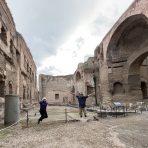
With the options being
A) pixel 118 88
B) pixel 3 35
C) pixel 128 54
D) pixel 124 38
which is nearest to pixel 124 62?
pixel 128 54

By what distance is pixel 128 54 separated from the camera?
2248 centimetres

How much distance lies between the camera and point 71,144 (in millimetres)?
5410

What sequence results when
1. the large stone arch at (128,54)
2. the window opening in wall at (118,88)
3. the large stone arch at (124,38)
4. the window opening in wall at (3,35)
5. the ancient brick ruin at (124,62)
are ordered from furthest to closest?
1. the window opening in wall at (118,88)
2. the ancient brick ruin at (124,62)
3. the large stone arch at (128,54)
4. the large stone arch at (124,38)
5. the window opening in wall at (3,35)

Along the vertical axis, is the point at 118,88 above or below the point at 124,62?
below

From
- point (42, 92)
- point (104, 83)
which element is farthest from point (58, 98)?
point (104, 83)

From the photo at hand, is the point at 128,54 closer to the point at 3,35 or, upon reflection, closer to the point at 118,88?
the point at 118,88

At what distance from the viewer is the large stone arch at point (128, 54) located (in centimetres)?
2089

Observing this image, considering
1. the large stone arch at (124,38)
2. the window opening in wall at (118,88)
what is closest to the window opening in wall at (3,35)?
the large stone arch at (124,38)

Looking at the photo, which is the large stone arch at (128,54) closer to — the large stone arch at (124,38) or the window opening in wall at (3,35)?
the large stone arch at (124,38)

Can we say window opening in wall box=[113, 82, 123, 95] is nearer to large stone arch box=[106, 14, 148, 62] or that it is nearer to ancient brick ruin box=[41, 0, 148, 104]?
ancient brick ruin box=[41, 0, 148, 104]

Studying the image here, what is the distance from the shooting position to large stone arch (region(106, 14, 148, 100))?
822 inches

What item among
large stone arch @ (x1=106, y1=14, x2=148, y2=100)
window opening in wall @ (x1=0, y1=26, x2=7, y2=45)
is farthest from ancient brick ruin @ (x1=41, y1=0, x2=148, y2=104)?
window opening in wall @ (x1=0, y1=26, x2=7, y2=45)

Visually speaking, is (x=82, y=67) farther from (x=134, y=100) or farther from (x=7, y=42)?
(x=7, y=42)

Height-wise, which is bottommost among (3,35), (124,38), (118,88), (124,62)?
(118,88)
